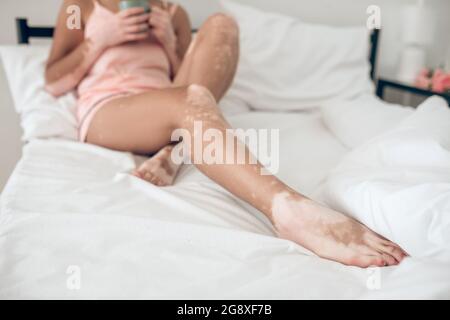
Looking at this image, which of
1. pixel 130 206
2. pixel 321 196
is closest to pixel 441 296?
pixel 321 196

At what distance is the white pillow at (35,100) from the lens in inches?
40.6

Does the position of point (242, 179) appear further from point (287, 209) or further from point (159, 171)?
point (159, 171)

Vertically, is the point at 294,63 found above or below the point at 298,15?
below

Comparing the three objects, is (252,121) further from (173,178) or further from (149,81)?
(173,178)

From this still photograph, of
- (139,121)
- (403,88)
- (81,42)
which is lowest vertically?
(403,88)

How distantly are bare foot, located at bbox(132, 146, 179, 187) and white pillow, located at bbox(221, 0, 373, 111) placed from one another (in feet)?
1.96

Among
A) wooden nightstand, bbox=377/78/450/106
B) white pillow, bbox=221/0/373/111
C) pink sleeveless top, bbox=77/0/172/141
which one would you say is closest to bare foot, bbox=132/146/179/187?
pink sleeveless top, bbox=77/0/172/141

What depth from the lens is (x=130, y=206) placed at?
0.68 metres

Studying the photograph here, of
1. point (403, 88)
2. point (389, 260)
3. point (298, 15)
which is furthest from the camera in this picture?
point (298, 15)

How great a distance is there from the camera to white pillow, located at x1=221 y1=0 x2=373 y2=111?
4.68 ft

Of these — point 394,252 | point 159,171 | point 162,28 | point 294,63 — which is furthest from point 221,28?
point 394,252

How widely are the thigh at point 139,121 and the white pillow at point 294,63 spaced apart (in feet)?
1.78

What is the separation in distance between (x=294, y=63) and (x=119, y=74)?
27.1 inches

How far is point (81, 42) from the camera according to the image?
1.18 m
